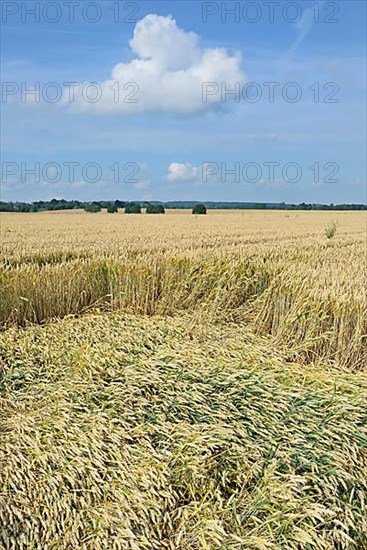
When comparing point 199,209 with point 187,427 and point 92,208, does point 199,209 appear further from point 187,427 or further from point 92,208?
point 187,427

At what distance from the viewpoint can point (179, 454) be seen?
2787 mm

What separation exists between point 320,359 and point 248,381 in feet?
4.19

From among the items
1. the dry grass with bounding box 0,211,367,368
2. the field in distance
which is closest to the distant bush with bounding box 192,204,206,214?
the dry grass with bounding box 0,211,367,368

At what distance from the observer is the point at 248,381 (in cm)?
354

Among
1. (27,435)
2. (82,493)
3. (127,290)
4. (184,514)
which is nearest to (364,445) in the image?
(184,514)

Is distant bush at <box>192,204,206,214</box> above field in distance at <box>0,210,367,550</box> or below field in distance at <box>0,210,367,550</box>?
above

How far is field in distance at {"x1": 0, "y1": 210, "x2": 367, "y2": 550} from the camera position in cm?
250

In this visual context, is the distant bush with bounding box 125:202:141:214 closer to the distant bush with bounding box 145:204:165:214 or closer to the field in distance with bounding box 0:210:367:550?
the distant bush with bounding box 145:204:165:214

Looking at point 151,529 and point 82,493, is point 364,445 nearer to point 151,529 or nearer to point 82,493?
point 151,529

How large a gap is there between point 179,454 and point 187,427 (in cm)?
26

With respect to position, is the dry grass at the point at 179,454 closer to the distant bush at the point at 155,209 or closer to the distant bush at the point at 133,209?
the distant bush at the point at 155,209

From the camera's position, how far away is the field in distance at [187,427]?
98.3 inches

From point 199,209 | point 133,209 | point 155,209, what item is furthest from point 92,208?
point 199,209

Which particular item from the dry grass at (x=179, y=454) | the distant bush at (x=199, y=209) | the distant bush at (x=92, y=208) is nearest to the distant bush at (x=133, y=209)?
the distant bush at (x=92, y=208)
